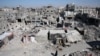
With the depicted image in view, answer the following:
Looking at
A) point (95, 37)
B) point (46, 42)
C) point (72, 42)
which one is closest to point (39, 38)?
point (46, 42)

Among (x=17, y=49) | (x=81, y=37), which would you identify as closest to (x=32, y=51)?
(x=17, y=49)

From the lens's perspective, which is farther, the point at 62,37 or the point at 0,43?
the point at 62,37

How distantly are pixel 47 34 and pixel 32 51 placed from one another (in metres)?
4.56

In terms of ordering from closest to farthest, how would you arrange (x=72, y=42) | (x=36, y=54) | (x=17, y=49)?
(x=36, y=54), (x=17, y=49), (x=72, y=42)

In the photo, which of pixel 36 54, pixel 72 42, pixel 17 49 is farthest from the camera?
pixel 72 42

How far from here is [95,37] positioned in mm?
20031

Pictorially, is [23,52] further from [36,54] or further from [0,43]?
[0,43]

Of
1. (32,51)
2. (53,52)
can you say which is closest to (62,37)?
(53,52)

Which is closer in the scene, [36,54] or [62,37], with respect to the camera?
[36,54]

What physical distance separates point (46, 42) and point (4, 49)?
5351mm

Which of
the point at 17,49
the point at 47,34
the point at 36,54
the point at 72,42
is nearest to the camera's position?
the point at 36,54

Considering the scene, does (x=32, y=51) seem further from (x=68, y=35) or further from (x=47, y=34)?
(x=68, y=35)

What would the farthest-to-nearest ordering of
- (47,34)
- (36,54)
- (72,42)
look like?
1. (47,34)
2. (72,42)
3. (36,54)

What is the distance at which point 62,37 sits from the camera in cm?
1800
